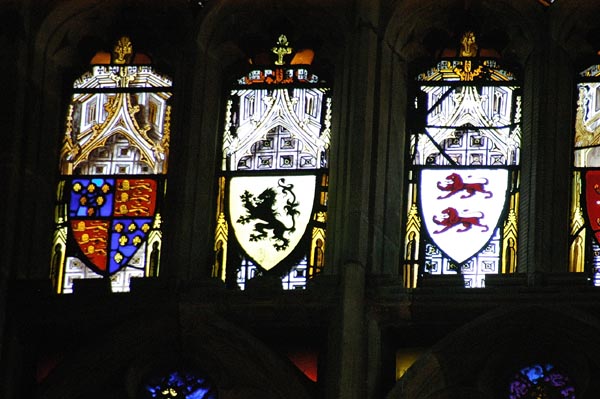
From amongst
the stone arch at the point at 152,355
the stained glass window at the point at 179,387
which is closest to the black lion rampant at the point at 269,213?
the stone arch at the point at 152,355

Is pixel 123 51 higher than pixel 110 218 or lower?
higher

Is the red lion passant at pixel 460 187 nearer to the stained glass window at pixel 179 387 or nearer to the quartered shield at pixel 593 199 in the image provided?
the quartered shield at pixel 593 199

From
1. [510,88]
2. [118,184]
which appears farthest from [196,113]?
[510,88]

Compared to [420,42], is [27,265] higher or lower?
lower

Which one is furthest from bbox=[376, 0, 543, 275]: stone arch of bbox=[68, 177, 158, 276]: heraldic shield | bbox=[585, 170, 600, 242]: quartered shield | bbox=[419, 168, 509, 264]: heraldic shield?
bbox=[68, 177, 158, 276]: heraldic shield

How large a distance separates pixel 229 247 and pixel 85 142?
1.54 m

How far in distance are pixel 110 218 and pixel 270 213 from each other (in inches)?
49.1

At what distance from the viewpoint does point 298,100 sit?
23.5 meters

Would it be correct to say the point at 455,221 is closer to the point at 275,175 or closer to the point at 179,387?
the point at 275,175

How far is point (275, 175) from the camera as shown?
23188mm

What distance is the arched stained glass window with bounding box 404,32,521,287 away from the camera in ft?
74.4

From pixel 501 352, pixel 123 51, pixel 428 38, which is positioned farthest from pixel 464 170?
pixel 123 51

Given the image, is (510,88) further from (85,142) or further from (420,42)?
(85,142)

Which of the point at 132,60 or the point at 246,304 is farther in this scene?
the point at 132,60
